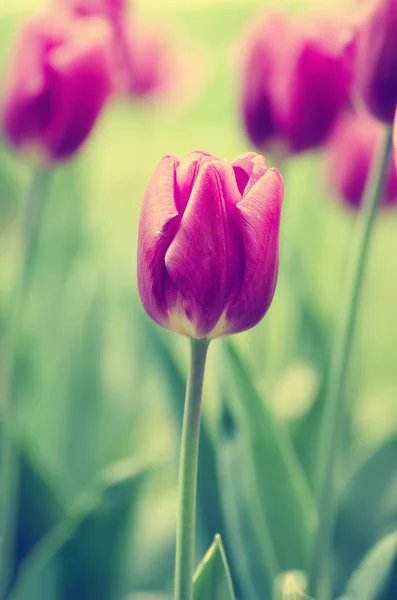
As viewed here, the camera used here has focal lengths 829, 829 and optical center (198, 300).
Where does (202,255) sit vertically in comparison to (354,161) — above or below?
below

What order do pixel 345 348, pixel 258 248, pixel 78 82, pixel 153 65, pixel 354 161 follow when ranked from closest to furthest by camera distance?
pixel 258 248 → pixel 345 348 → pixel 78 82 → pixel 354 161 → pixel 153 65

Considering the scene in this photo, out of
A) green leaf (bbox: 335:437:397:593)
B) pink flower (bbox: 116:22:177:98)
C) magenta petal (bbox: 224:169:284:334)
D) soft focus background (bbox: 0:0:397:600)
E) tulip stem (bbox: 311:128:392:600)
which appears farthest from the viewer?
pink flower (bbox: 116:22:177:98)

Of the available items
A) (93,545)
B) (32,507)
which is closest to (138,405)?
(32,507)

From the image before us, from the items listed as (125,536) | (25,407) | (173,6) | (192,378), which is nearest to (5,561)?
(125,536)

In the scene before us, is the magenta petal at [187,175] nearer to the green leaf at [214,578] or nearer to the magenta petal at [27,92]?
the green leaf at [214,578]

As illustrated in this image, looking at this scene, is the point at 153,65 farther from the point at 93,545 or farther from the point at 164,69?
the point at 93,545

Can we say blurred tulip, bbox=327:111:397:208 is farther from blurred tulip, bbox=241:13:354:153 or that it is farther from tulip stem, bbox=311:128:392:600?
tulip stem, bbox=311:128:392:600

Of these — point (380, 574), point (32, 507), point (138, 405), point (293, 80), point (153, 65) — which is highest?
point (153, 65)

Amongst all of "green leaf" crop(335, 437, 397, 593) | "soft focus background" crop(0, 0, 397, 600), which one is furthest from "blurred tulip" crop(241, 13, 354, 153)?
"green leaf" crop(335, 437, 397, 593)
